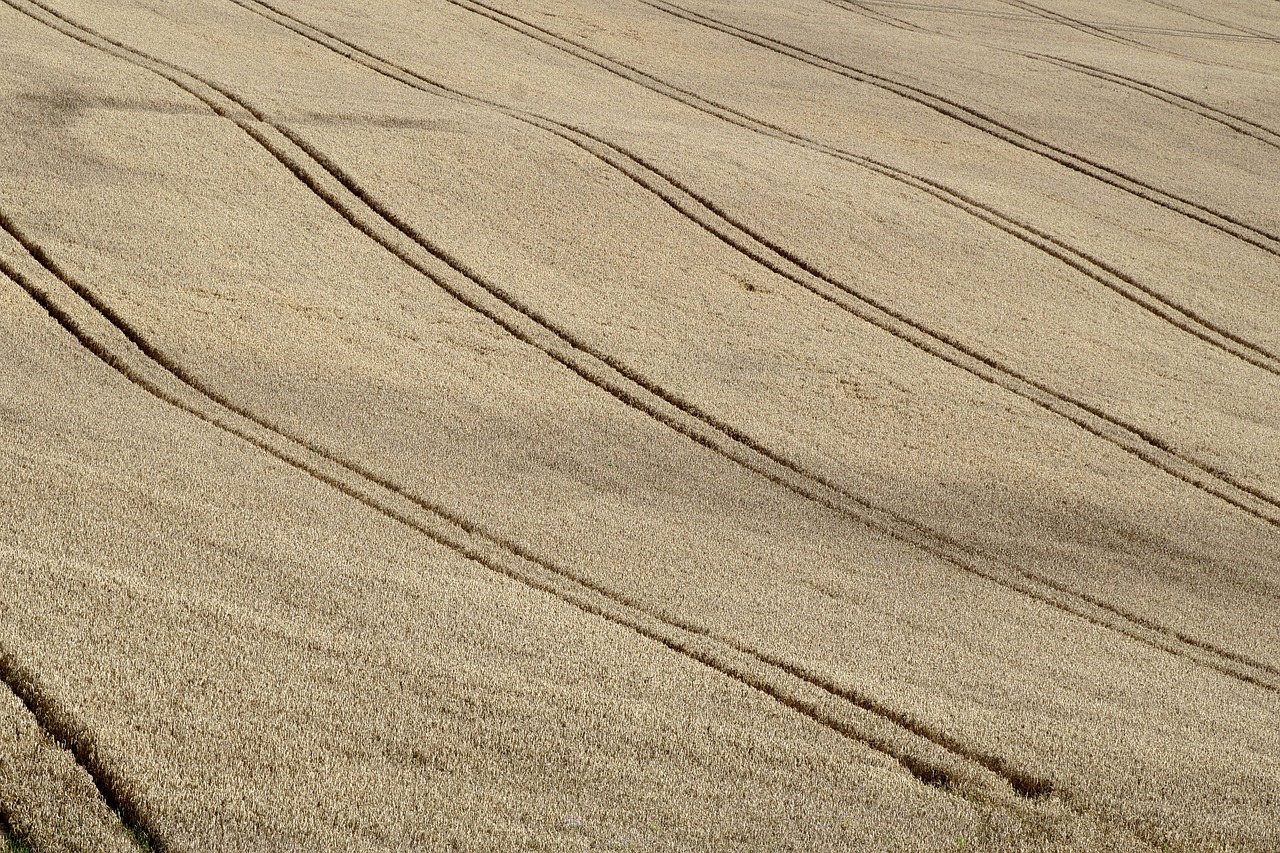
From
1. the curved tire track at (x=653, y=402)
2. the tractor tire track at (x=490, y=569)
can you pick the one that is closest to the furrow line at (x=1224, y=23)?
the curved tire track at (x=653, y=402)

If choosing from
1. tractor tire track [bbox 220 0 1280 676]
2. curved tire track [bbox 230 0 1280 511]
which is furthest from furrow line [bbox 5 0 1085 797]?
curved tire track [bbox 230 0 1280 511]

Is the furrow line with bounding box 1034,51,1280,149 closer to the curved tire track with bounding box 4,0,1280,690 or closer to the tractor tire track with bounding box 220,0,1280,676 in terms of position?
the tractor tire track with bounding box 220,0,1280,676

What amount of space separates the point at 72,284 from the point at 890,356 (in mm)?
8363

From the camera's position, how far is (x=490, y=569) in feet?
32.3

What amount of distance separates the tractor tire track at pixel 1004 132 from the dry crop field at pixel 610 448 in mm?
167

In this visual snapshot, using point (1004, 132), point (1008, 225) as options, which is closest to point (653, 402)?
point (1008, 225)

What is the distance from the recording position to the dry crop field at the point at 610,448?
6691mm

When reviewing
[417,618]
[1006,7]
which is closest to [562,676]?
[417,618]

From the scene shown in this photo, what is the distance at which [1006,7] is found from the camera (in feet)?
115

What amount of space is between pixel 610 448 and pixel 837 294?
5272mm

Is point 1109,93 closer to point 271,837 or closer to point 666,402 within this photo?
point 666,402

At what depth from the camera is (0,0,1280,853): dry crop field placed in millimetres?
6691

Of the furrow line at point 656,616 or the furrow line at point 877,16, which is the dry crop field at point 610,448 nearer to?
the furrow line at point 656,616

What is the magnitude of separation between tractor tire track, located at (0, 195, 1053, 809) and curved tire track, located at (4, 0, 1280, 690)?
1.65 meters
